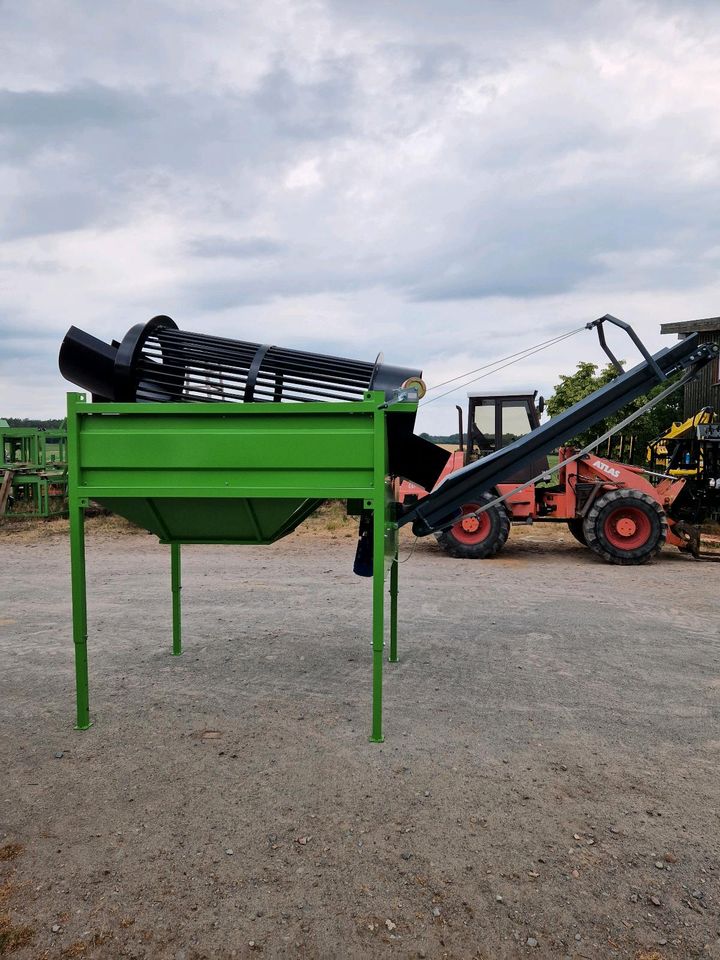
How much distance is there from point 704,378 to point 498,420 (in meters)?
10.1

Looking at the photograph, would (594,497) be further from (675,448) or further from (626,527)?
(675,448)

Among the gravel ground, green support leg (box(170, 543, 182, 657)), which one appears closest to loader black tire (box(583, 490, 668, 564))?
the gravel ground

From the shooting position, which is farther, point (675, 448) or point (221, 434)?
point (675, 448)

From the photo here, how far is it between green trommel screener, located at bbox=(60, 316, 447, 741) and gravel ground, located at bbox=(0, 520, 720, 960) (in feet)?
1.81

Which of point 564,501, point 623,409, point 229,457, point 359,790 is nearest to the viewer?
point 359,790

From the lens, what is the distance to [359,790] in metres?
3.19

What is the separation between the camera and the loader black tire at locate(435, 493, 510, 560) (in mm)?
9398

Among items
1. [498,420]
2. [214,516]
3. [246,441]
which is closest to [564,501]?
[498,420]

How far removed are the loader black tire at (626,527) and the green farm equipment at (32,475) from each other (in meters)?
10.2

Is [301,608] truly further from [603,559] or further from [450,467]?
[603,559]

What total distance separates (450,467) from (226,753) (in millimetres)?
6672

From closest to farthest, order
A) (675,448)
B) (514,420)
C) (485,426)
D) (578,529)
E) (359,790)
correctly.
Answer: (359,790) → (514,420) → (485,426) → (578,529) → (675,448)

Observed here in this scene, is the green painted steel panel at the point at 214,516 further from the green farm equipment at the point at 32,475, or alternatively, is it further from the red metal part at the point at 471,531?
the green farm equipment at the point at 32,475

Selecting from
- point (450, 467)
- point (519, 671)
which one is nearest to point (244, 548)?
point (450, 467)
